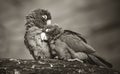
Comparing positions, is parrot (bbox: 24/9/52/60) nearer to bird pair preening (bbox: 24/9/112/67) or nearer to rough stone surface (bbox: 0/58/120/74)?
bird pair preening (bbox: 24/9/112/67)

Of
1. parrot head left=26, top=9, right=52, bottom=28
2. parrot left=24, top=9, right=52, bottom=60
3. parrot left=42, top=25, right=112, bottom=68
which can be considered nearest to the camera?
parrot left=42, top=25, right=112, bottom=68

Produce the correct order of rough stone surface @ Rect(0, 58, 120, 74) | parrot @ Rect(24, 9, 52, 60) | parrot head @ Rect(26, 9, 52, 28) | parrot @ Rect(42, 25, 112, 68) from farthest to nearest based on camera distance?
parrot head @ Rect(26, 9, 52, 28) → parrot @ Rect(24, 9, 52, 60) → parrot @ Rect(42, 25, 112, 68) → rough stone surface @ Rect(0, 58, 120, 74)

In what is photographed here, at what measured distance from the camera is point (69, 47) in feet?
16.8


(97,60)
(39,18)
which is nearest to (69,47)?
(97,60)

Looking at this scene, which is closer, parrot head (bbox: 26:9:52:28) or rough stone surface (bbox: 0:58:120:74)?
rough stone surface (bbox: 0:58:120:74)

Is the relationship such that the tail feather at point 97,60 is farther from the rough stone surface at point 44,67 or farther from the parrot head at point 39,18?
the parrot head at point 39,18

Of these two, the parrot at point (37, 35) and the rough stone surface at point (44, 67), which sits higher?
the parrot at point (37, 35)

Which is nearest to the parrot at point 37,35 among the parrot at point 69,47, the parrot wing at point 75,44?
the parrot at point 69,47

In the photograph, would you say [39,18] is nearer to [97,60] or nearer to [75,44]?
[75,44]

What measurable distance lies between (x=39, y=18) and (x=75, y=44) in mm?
905

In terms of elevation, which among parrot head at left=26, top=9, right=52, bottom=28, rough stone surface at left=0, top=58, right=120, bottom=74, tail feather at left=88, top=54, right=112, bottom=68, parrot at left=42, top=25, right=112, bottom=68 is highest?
parrot head at left=26, top=9, right=52, bottom=28

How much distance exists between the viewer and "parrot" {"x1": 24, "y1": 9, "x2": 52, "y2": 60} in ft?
17.2

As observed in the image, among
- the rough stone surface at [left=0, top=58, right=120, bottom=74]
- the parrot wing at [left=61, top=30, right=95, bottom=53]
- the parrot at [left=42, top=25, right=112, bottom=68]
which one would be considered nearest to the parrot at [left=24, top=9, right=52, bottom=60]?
the parrot at [left=42, top=25, right=112, bottom=68]

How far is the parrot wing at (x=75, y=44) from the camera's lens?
5145 millimetres
